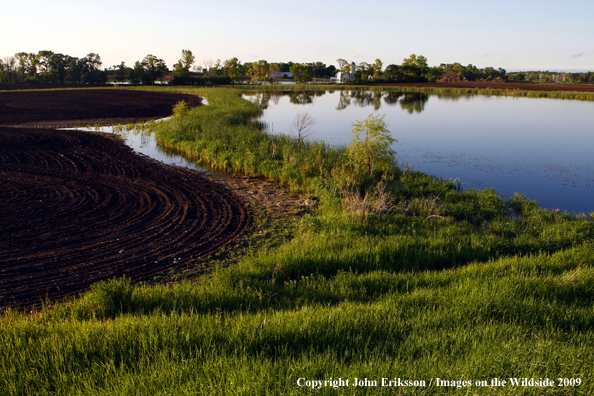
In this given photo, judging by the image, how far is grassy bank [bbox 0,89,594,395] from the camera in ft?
9.33

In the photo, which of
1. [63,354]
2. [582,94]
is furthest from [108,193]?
[582,94]

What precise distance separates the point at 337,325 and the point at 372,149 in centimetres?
1006

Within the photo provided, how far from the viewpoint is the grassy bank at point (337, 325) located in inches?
112

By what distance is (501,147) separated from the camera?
2117cm

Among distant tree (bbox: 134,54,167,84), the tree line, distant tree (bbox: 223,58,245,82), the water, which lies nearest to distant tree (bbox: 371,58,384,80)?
the tree line

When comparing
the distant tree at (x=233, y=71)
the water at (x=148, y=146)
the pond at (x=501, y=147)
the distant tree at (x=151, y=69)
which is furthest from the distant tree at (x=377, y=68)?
the water at (x=148, y=146)

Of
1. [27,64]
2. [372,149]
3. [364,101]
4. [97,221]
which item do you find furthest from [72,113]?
[27,64]

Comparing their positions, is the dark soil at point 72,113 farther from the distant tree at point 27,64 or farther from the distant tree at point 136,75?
the distant tree at point 27,64

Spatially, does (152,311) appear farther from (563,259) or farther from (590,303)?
(563,259)

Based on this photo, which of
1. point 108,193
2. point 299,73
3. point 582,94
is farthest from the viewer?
point 299,73

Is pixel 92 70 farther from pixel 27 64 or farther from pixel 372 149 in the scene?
pixel 372 149

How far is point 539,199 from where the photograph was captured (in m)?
12.8

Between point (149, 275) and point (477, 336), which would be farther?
point (149, 275)

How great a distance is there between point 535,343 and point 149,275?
6115 millimetres
